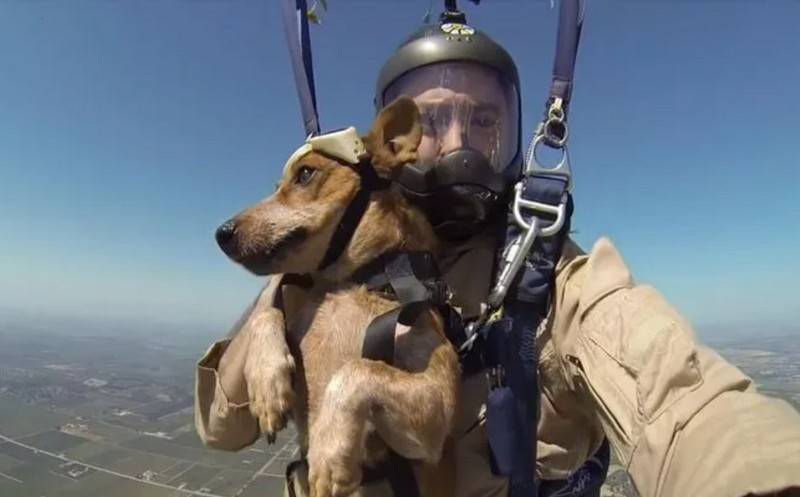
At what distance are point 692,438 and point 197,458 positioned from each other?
37957 mm

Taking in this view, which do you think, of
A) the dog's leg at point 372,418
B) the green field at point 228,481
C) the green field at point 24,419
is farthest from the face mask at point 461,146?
the green field at point 24,419

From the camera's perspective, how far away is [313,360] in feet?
6.98

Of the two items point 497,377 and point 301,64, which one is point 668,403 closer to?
point 497,377

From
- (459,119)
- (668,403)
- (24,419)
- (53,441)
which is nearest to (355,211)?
(459,119)

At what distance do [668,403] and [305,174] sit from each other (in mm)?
1852

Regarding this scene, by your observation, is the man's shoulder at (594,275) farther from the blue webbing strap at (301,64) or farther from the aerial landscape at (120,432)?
the aerial landscape at (120,432)

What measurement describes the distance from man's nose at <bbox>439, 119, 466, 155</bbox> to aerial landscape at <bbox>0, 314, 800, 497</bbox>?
10796 millimetres

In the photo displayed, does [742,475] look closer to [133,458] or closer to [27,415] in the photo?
[133,458]

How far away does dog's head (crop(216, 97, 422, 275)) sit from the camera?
230cm

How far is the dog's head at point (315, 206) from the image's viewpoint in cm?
230

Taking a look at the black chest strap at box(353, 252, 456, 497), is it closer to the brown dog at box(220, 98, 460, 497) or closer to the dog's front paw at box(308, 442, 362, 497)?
the brown dog at box(220, 98, 460, 497)

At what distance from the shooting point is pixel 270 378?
1951 millimetres

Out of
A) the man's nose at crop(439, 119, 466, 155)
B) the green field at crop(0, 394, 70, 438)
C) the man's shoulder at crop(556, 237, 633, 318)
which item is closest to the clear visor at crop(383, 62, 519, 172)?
the man's nose at crop(439, 119, 466, 155)

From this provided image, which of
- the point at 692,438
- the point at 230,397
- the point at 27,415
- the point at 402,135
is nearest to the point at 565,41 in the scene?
the point at 402,135
